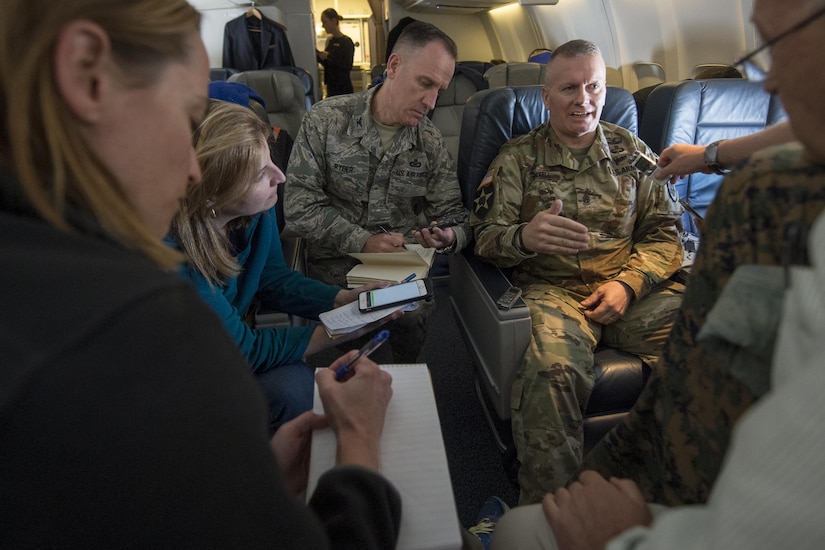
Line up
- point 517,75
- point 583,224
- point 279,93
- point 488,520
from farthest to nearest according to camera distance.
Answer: point 517,75 → point 279,93 → point 583,224 → point 488,520

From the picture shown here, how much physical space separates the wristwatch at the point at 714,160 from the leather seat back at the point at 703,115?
93 centimetres

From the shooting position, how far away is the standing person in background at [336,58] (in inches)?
271

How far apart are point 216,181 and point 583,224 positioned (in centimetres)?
137

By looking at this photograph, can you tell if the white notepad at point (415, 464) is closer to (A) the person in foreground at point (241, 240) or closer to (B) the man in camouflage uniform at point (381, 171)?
(A) the person in foreground at point (241, 240)

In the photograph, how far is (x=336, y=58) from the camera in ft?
22.6

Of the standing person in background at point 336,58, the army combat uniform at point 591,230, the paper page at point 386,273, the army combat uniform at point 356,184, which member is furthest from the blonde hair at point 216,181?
the standing person in background at point 336,58

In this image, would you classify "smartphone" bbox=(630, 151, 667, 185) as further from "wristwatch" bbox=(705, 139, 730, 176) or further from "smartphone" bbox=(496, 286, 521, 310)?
"smartphone" bbox=(496, 286, 521, 310)

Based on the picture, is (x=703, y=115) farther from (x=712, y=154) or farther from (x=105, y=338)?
(x=105, y=338)

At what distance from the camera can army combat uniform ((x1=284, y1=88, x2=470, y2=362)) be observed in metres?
2.15

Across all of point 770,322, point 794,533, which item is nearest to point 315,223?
point 770,322

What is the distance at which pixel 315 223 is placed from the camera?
2135 mm

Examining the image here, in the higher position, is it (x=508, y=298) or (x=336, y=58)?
(x=336, y=58)

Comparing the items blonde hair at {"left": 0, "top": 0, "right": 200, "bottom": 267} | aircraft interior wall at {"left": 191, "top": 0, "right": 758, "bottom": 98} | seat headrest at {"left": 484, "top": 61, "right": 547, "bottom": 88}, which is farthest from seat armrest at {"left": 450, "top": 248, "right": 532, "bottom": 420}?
seat headrest at {"left": 484, "top": 61, "right": 547, "bottom": 88}

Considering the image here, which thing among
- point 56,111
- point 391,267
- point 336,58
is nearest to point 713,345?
point 56,111
